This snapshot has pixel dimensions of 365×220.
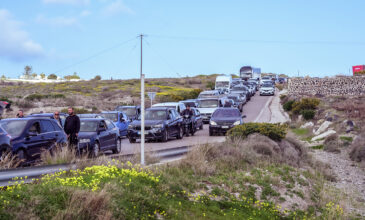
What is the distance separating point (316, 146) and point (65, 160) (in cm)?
2158

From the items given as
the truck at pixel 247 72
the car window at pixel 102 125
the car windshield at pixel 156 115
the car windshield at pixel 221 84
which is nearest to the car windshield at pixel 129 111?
the car windshield at pixel 156 115

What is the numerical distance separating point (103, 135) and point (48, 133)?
3.58m

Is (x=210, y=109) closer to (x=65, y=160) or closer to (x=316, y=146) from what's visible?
(x=316, y=146)

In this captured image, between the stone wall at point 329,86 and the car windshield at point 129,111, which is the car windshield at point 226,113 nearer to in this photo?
the car windshield at point 129,111

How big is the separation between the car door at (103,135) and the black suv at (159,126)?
4.97 meters

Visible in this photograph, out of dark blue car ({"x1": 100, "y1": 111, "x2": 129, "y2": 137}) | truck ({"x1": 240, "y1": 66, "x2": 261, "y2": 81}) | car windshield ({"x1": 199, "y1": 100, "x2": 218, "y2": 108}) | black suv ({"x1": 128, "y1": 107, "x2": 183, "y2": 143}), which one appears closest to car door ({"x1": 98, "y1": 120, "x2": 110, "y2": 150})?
black suv ({"x1": 128, "y1": 107, "x2": 183, "y2": 143})

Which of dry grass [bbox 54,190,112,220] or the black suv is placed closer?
dry grass [bbox 54,190,112,220]

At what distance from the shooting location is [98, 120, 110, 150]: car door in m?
16.9

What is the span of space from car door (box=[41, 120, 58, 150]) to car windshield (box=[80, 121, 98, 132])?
306cm

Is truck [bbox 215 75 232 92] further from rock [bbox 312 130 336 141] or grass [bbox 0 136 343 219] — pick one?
grass [bbox 0 136 343 219]

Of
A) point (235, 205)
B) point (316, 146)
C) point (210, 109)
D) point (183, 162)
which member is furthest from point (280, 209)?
point (210, 109)

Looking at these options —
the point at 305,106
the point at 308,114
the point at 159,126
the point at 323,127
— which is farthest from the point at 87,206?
the point at 305,106

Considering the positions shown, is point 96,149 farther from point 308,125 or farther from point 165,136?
point 308,125

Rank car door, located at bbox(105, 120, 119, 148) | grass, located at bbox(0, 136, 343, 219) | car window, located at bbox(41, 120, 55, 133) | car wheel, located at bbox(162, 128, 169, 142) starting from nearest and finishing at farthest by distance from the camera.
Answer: grass, located at bbox(0, 136, 343, 219) → car window, located at bbox(41, 120, 55, 133) → car door, located at bbox(105, 120, 119, 148) → car wheel, located at bbox(162, 128, 169, 142)
